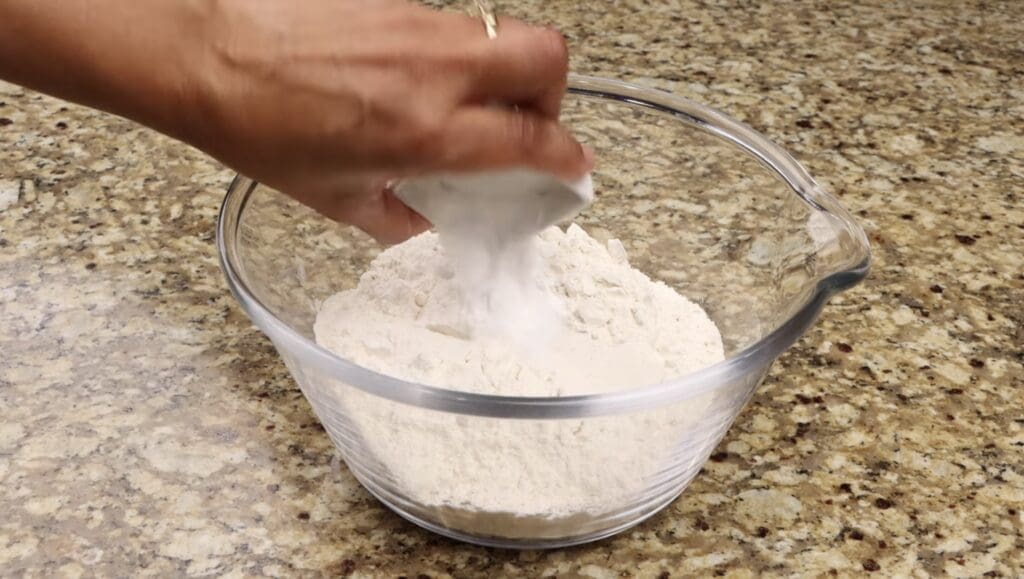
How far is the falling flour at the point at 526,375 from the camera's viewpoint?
710mm

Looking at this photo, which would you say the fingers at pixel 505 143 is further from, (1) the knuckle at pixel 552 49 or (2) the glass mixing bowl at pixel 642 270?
(2) the glass mixing bowl at pixel 642 270

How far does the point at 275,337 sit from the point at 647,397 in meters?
0.23

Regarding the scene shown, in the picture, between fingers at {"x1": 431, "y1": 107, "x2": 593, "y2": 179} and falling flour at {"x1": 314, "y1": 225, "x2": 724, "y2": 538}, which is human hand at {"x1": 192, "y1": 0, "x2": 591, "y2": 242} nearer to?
fingers at {"x1": 431, "y1": 107, "x2": 593, "y2": 179}

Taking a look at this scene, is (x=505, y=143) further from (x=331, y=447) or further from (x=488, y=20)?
(x=331, y=447)

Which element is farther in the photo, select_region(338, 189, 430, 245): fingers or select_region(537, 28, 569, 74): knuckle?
select_region(338, 189, 430, 245): fingers

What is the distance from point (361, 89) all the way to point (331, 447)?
0.35 metres

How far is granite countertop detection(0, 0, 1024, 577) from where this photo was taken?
30.4 inches

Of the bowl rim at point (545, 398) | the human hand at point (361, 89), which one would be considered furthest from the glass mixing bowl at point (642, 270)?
the human hand at point (361, 89)

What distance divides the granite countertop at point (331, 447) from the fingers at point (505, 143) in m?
0.27

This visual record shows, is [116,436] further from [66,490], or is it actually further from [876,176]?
[876,176]

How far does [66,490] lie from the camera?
809 mm

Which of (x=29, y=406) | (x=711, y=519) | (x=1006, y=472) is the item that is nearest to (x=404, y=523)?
(x=711, y=519)

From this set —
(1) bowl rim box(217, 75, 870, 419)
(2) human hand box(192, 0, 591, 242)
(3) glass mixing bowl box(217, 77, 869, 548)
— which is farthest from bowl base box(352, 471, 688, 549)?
A: (2) human hand box(192, 0, 591, 242)

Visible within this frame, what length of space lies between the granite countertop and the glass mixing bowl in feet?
0.18
